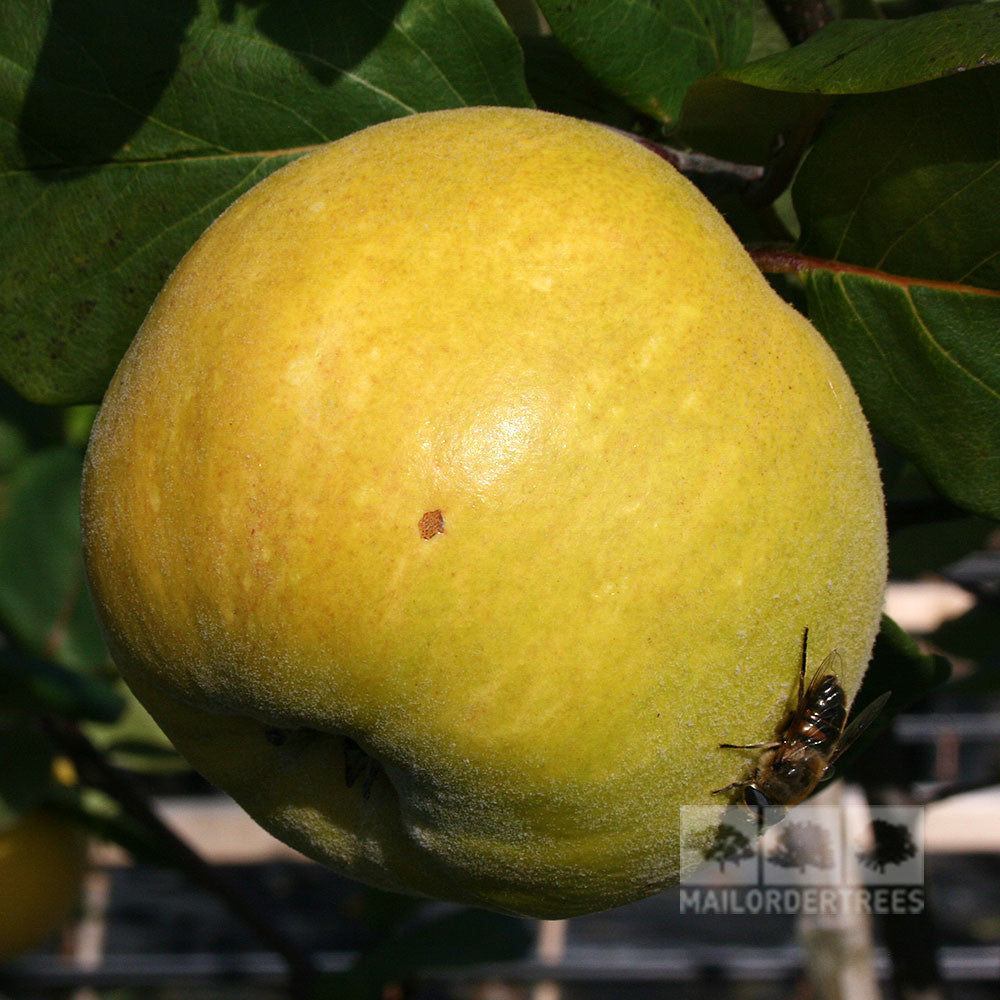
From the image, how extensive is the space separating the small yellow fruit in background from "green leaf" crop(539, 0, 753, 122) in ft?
7.35

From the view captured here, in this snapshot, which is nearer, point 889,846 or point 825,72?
point 825,72

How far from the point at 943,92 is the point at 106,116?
2.53 feet

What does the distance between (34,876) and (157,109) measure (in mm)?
2083

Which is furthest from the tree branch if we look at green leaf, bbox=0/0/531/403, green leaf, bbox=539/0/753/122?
green leaf, bbox=539/0/753/122

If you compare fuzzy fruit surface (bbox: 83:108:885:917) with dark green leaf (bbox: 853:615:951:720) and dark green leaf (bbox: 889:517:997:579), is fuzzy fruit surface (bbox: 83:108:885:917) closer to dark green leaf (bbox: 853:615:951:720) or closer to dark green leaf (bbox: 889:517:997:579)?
dark green leaf (bbox: 853:615:951:720)

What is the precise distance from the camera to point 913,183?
98 centimetres

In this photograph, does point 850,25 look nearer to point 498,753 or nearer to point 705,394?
point 705,394

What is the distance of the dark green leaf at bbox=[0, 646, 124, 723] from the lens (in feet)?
6.03

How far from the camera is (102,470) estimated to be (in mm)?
923

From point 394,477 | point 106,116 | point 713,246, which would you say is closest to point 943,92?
point 713,246

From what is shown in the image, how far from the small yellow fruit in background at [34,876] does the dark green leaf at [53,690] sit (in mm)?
782

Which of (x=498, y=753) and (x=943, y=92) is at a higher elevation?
(x=943, y=92)

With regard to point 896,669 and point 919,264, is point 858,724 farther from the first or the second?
point 919,264

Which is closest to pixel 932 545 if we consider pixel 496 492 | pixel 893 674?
pixel 893 674
